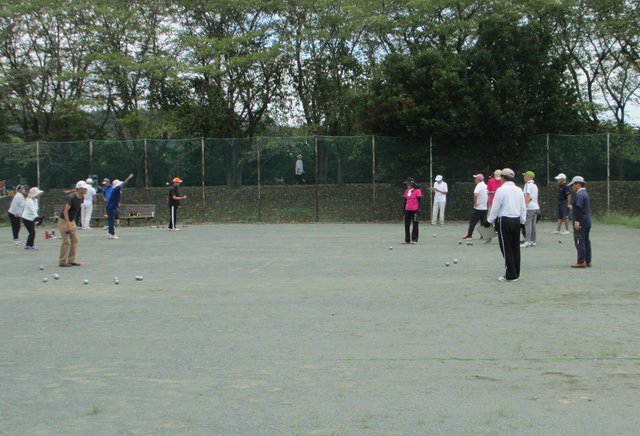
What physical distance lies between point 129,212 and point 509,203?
18996 mm

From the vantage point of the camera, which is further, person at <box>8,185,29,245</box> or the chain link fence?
the chain link fence

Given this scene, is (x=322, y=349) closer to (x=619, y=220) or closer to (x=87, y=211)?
(x=87, y=211)

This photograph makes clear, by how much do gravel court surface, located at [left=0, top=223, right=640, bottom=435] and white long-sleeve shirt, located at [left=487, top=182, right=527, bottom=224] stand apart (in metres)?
1.09

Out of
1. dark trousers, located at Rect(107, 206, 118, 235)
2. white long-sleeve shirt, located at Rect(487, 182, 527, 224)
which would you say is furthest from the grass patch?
dark trousers, located at Rect(107, 206, 118, 235)

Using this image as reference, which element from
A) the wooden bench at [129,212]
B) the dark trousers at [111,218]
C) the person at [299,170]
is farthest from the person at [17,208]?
the person at [299,170]

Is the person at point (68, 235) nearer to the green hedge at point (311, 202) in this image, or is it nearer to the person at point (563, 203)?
the person at point (563, 203)

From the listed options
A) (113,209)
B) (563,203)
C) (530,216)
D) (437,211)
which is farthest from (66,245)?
(437,211)

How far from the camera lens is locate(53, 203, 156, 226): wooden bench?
1117 inches

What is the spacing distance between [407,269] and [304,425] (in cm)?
910

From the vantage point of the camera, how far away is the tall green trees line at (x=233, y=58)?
1494 inches

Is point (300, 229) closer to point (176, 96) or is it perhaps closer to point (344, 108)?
point (344, 108)

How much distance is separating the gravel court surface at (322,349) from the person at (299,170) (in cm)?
1448

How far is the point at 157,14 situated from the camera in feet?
134

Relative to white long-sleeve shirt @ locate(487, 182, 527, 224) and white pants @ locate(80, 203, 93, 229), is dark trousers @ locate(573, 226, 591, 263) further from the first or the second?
white pants @ locate(80, 203, 93, 229)
